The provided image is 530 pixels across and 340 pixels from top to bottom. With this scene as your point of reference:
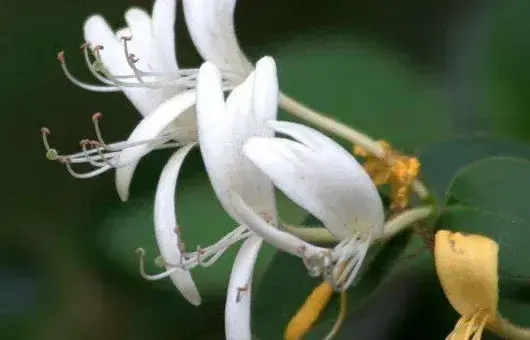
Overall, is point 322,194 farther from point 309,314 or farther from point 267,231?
point 309,314

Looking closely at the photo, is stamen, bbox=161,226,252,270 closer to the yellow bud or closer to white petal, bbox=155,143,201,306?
white petal, bbox=155,143,201,306

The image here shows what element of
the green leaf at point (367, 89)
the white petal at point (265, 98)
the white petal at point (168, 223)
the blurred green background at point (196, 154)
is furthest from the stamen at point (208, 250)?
the green leaf at point (367, 89)

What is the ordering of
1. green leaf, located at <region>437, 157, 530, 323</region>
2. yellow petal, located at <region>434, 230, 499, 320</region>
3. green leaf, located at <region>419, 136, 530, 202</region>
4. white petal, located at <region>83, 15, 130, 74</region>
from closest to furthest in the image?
1. yellow petal, located at <region>434, 230, 499, 320</region>
2. green leaf, located at <region>437, 157, 530, 323</region>
3. white petal, located at <region>83, 15, 130, 74</region>
4. green leaf, located at <region>419, 136, 530, 202</region>

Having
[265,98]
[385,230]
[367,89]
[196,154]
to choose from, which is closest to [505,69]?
[367,89]

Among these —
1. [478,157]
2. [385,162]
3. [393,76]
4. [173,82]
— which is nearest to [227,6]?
[173,82]

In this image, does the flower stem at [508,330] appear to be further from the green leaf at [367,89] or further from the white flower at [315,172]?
the green leaf at [367,89]

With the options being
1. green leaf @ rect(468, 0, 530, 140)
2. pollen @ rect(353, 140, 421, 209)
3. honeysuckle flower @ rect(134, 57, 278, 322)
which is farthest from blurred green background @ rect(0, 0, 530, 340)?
honeysuckle flower @ rect(134, 57, 278, 322)

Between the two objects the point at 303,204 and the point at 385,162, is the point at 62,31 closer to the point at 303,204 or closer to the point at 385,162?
the point at 385,162
